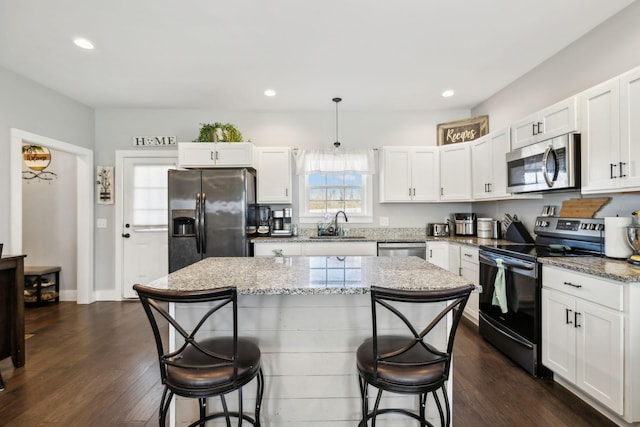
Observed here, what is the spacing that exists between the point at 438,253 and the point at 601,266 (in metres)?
1.99

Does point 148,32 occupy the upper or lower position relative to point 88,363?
upper

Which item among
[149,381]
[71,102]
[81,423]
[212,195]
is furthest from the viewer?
[71,102]

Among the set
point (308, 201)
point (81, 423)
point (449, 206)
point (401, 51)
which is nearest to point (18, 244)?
point (81, 423)

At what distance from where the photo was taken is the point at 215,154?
13.1ft

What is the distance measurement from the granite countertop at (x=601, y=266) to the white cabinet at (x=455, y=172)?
1.92 metres

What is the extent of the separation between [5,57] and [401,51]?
151 inches

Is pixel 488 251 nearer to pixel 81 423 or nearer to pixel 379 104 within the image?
pixel 379 104

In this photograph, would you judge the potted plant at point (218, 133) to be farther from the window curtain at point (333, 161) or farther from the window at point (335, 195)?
the window at point (335, 195)

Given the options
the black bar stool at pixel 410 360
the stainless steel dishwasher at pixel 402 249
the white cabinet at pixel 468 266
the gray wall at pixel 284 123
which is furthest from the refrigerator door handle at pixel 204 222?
the white cabinet at pixel 468 266

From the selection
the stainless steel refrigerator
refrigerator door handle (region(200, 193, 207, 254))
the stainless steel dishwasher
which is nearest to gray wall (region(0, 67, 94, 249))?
the stainless steel refrigerator

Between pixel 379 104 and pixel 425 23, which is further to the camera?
pixel 379 104

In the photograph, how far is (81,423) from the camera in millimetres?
1863

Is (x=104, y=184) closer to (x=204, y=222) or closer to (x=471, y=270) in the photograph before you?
(x=204, y=222)

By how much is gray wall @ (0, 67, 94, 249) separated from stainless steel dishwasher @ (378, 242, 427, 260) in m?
4.09
